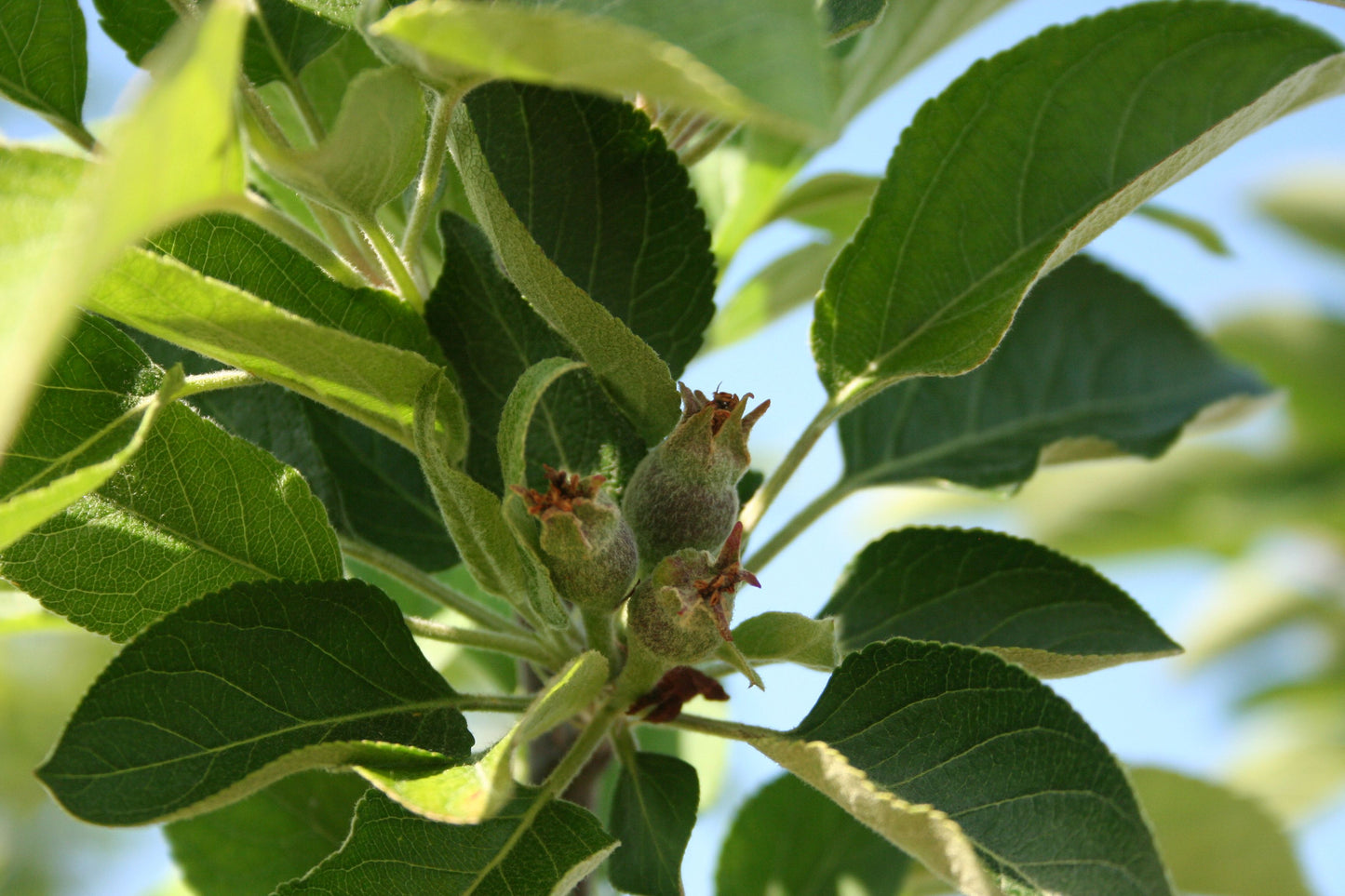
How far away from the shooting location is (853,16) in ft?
2.85

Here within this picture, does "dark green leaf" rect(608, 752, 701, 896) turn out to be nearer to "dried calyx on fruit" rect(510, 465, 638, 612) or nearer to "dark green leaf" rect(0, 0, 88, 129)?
"dried calyx on fruit" rect(510, 465, 638, 612)

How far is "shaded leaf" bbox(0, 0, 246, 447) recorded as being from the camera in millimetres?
415

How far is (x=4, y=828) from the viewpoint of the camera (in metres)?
2.94

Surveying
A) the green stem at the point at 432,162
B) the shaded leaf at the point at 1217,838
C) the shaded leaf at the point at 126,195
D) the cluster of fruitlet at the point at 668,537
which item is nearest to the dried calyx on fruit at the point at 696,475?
the cluster of fruitlet at the point at 668,537

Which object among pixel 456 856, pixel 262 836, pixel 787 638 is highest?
pixel 787 638

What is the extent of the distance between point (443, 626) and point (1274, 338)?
3.71 m

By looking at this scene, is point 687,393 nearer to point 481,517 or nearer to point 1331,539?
point 481,517

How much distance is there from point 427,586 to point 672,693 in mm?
238

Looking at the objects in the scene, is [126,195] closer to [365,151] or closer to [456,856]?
[365,151]

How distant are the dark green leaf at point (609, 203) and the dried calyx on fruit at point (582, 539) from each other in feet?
0.63

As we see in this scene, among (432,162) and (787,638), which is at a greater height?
(432,162)

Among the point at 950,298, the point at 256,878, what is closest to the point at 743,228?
the point at 950,298

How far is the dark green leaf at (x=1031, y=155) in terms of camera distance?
34.4 inches

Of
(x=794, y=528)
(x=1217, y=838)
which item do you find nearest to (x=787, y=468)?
(x=794, y=528)
